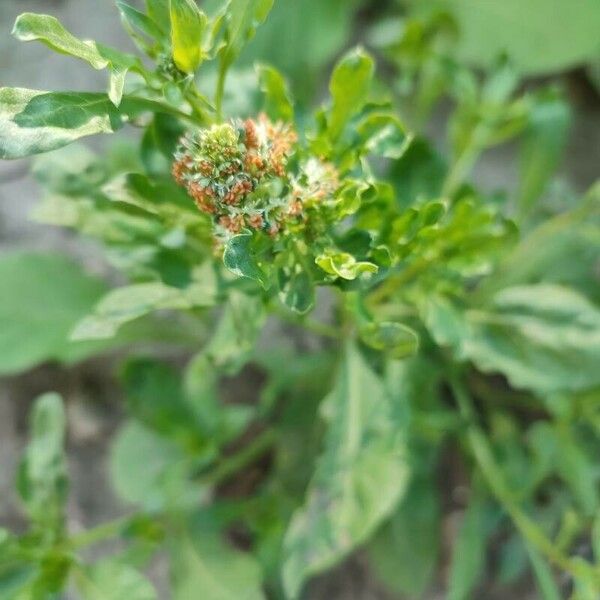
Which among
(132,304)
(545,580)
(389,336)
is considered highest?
(132,304)

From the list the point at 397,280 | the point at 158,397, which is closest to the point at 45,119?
the point at 397,280

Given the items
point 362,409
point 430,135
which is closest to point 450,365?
point 362,409

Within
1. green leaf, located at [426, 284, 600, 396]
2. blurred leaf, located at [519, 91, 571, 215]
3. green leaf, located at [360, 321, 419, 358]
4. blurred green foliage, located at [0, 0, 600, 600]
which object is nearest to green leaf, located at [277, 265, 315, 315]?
blurred green foliage, located at [0, 0, 600, 600]

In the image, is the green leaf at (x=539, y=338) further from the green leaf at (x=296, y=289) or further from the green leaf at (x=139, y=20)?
the green leaf at (x=139, y=20)

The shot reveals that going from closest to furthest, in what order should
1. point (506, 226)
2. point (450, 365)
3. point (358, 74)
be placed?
point (358, 74) < point (506, 226) < point (450, 365)

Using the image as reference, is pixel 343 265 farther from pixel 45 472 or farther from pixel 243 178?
pixel 45 472

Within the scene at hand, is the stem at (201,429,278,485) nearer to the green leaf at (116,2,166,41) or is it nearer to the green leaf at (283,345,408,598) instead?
the green leaf at (283,345,408,598)

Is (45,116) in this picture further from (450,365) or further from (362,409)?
(450,365)
